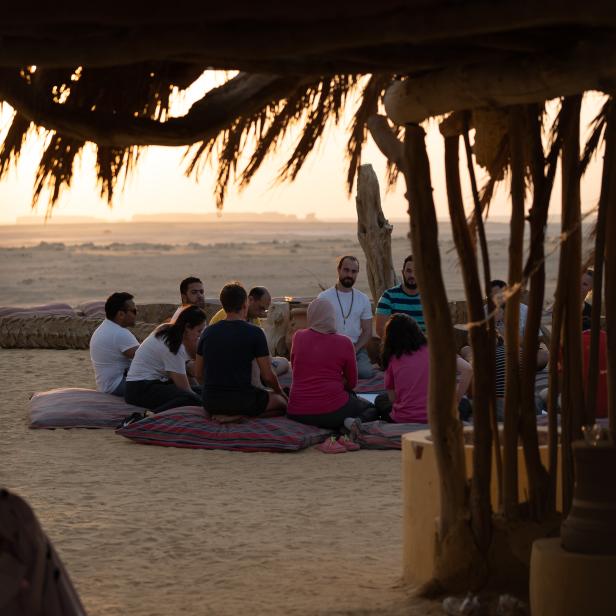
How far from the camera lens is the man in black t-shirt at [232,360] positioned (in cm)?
828

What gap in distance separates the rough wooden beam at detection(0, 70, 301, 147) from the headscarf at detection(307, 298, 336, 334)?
157 inches

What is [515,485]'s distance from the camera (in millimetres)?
4531

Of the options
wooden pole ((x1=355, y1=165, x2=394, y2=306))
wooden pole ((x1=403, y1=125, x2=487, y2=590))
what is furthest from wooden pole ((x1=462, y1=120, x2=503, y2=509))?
wooden pole ((x1=355, y1=165, x2=394, y2=306))

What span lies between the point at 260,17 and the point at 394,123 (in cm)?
144

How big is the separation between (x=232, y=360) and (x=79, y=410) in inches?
62.5

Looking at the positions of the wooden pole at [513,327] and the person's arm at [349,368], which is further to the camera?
the person's arm at [349,368]

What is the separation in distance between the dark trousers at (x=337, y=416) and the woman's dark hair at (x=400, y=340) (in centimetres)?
43

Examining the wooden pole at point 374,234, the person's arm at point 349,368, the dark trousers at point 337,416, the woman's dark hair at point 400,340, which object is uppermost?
the wooden pole at point 374,234

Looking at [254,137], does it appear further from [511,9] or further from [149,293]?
[149,293]

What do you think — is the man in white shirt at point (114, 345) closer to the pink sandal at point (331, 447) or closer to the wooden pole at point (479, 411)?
the pink sandal at point (331, 447)

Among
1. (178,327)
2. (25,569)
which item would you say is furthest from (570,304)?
(178,327)

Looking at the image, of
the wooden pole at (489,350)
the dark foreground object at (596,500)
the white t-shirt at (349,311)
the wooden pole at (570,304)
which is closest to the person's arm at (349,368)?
the white t-shirt at (349,311)

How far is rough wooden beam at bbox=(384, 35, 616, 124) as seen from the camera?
357 cm

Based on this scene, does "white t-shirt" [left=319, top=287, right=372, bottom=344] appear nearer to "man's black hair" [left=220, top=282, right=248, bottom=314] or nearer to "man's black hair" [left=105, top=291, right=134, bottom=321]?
"man's black hair" [left=105, top=291, right=134, bottom=321]
